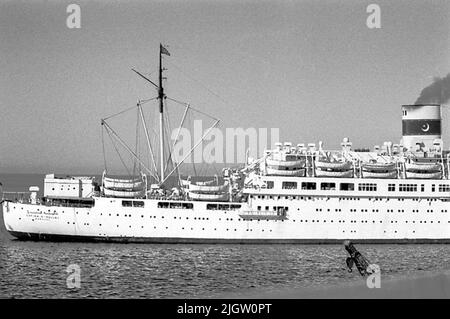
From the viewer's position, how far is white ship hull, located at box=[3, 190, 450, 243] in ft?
103

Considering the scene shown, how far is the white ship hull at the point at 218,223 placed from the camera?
31.4 meters

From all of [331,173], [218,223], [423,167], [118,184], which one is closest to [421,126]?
[423,167]

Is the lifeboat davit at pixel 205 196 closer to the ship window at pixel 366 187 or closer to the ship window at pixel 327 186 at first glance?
the ship window at pixel 327 186

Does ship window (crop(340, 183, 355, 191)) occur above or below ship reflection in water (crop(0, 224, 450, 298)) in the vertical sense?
above

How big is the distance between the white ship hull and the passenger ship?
0.16ft

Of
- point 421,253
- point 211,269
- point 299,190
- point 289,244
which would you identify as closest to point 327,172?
point 299,190

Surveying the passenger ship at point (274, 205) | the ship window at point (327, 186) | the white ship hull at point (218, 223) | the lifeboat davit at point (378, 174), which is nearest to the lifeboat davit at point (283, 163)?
the passenger ship at point (274, 205)

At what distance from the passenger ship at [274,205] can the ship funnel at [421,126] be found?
8cm

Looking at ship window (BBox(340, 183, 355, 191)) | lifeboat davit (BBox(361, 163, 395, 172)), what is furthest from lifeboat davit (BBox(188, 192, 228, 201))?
lifeboat davit (BBox(361, 163, 395, 172))

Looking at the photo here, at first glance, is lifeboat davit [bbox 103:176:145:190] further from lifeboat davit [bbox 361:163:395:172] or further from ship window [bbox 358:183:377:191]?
lifeboat davit [bbox 361:163:395:172]

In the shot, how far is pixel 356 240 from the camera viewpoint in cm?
3222

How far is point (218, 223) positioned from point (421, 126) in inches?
471
